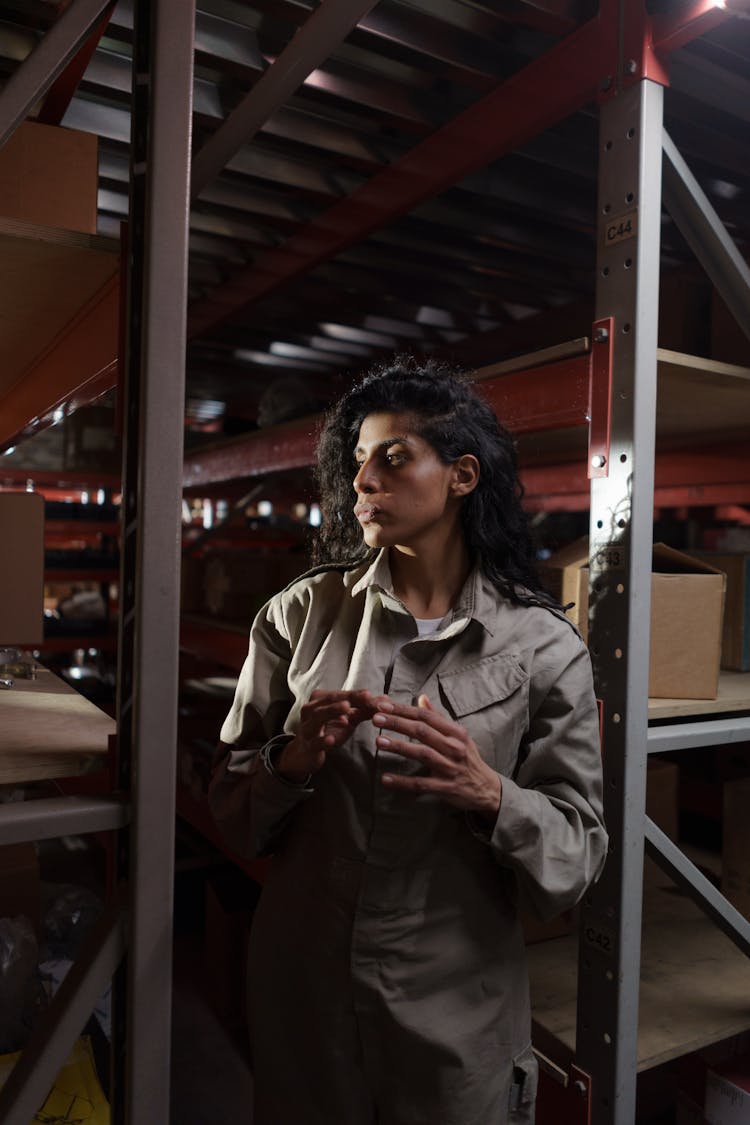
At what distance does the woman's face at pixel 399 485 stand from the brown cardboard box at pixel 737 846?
141cm

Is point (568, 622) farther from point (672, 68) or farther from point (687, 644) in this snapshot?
point (672, 68)

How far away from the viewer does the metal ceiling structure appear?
1.93 m

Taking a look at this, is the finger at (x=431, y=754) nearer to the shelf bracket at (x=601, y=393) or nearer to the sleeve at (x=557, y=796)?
the sleeve at (x=557, y=796)

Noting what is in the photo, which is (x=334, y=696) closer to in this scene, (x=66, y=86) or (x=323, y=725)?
(x=323, y=725)

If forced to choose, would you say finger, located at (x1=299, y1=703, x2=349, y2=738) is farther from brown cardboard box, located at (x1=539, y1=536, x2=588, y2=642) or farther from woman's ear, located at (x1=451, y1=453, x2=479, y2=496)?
brown cardboard box, located at (x1=539, y1=536, x2=588, y2=642)

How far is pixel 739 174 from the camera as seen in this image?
281 cm

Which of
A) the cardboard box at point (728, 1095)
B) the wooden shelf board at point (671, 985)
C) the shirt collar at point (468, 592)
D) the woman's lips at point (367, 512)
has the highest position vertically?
the woman's lips at point (367, 512)

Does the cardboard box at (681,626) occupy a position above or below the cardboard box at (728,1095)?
above

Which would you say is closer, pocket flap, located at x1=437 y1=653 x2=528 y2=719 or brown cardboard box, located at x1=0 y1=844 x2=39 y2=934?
pocket flap, located at x1=437 y1=653 x2=528 y2=719

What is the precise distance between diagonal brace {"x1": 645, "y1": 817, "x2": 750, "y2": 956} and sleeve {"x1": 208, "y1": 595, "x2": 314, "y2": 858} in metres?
0.82

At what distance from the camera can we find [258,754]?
1.52m

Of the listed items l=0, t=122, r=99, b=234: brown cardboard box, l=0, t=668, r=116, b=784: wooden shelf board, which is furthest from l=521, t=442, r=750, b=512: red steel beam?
l=0, t=668, r=116, b=784: wooden shelf board

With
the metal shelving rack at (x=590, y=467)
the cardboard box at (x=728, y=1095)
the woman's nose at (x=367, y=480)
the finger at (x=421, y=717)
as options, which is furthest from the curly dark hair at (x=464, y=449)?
the cardboard box at (x=728, y=1095)

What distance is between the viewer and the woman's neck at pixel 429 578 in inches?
63.9
